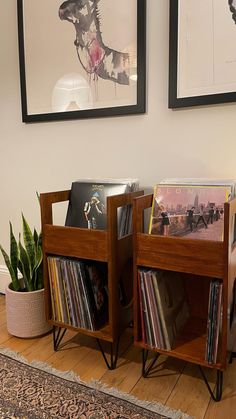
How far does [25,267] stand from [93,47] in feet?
3.71

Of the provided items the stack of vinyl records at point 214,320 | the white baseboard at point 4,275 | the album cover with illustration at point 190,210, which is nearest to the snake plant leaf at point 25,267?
the white baseboard at point 4,275

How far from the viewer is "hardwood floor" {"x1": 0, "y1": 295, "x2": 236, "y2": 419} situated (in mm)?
1142

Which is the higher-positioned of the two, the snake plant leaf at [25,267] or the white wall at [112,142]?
the white wall at [112,142]

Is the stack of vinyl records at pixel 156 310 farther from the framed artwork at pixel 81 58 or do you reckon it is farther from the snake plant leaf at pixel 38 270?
the framed artwork at pixel 81 58

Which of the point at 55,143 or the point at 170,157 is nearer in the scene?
the point at 170,157

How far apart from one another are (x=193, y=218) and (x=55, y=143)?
95 centimetres

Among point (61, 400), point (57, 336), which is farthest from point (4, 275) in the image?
point (61, 400)

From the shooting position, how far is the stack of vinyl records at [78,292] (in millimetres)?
1312

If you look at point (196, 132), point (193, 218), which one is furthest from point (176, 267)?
point (196, 132)

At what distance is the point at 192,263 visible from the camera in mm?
1094

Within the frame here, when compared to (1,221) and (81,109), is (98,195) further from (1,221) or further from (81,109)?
(1,221)

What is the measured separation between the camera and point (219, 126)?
4.50 feet

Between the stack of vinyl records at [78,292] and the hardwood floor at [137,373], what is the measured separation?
18cm

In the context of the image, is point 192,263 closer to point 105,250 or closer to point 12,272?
point 105,250
